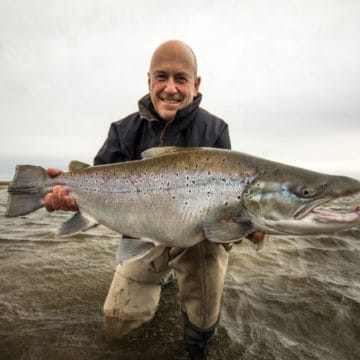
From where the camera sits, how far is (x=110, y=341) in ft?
11.2

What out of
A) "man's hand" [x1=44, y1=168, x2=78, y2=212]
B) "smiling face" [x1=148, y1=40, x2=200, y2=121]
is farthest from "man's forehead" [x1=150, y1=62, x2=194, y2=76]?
"man's hand" [x1=44, y1=168, x2=78, y2=212]

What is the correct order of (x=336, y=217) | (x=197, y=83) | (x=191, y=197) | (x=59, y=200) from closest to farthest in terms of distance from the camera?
1. (x=336, y=217)
2. (x=191, y=197)
3. (x=59, y=200)
4. (x=197, y=83)

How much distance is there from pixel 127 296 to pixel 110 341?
448 millimetres

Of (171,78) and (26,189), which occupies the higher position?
(171,78)

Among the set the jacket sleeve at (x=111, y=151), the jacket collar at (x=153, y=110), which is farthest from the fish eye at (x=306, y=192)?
the jacket sleeve at (x=111, y=151)

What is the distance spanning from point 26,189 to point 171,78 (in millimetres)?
1911

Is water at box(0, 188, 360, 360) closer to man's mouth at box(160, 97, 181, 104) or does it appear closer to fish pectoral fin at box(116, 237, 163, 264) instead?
fish pectoral fin at box(116, 237, 163, 264)

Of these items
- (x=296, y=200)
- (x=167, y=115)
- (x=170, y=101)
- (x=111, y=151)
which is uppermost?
(x=170, y=101)

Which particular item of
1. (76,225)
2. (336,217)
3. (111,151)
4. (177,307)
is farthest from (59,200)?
(336,217)

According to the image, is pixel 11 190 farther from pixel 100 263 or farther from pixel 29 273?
pixel 100 263

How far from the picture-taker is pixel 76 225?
3.59 m

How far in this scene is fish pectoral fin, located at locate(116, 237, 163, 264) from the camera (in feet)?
10.5

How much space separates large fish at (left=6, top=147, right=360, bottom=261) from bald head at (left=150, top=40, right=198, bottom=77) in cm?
116

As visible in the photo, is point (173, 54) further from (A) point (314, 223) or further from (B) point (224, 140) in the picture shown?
(A) point (314, 223)
